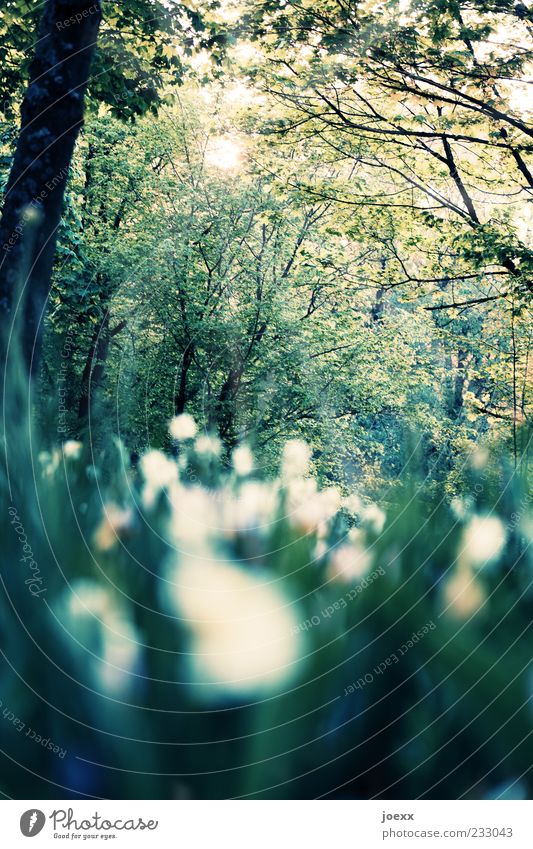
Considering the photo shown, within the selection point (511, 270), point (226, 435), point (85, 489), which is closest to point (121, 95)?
point (511, 270)

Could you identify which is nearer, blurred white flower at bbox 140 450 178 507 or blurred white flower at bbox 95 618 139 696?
blurred white flower at bbox 95 618 139 696

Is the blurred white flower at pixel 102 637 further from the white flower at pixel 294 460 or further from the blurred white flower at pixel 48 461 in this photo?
the white flower at pixel 294 460

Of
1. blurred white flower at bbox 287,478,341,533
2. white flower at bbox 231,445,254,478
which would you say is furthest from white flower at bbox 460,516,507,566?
white flower at bbox 231,445,254,478

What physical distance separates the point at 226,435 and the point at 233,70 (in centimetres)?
1099

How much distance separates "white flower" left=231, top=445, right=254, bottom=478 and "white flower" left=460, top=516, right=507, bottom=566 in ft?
1.72

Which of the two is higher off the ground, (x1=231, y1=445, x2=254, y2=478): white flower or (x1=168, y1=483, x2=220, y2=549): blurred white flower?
(x1=231, y1=445, x2=254, y2=478): white flower

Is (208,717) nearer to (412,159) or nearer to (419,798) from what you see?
(419,798)

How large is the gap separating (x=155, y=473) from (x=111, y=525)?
0.19 m

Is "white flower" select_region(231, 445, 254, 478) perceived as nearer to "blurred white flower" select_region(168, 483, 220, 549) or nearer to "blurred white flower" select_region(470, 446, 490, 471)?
"blurred white flower" select_region(168, 483, 220, 549)

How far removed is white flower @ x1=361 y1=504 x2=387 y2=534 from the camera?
52.3 inches

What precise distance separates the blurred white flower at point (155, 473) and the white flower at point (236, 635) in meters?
0.25

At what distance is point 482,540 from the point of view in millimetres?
1276

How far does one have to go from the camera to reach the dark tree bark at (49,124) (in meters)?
4.66

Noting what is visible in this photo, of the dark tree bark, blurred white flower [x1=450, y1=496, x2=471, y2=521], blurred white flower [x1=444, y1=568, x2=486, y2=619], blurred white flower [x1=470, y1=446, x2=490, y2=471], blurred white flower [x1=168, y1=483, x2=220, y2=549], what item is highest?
the dark tree bark
